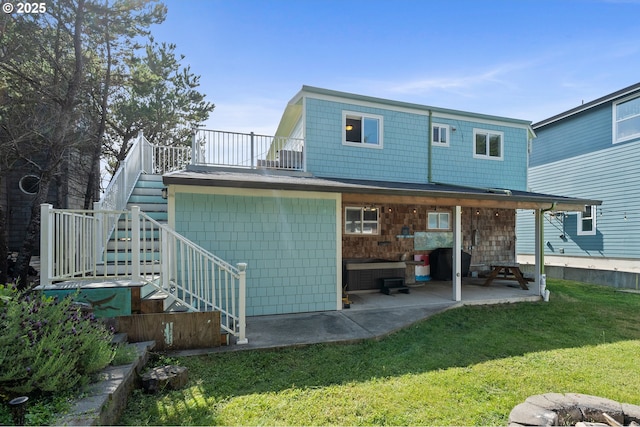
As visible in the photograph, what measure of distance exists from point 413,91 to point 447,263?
18.4 ft

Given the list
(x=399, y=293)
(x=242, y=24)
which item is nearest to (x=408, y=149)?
(x=399, y=293)

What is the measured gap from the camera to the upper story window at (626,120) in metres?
10.1

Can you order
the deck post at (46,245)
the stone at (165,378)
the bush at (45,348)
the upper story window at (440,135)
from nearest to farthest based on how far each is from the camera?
the bush at (45,348), the stone at (165,378), the deck post at (46,245), the upper story window at (440,135)

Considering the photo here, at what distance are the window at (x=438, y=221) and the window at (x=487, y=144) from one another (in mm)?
2198

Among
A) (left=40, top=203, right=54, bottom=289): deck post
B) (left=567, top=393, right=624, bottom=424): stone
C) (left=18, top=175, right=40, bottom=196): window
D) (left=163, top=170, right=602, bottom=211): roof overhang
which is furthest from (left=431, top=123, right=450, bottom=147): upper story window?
(left=18, top=175, right=40, bottom=196): window

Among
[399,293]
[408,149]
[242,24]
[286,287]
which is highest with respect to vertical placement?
[242,24]

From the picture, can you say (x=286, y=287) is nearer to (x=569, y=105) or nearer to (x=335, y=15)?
(x=335, y=15)

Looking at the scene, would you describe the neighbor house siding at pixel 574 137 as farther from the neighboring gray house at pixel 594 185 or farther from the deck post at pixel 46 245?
the deck post at pixel 46 245

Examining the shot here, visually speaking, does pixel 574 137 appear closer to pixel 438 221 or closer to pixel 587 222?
pixel 587 222

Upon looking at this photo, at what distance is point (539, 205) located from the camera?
7.30 m

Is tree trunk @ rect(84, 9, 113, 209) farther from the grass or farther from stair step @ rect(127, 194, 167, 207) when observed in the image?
the grass

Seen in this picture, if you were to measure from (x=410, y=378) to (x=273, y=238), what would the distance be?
11.3 feet

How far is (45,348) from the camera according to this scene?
231 centimetres

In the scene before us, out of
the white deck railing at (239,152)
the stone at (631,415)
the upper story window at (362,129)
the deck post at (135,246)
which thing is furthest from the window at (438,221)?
the deck post at (135,246)
